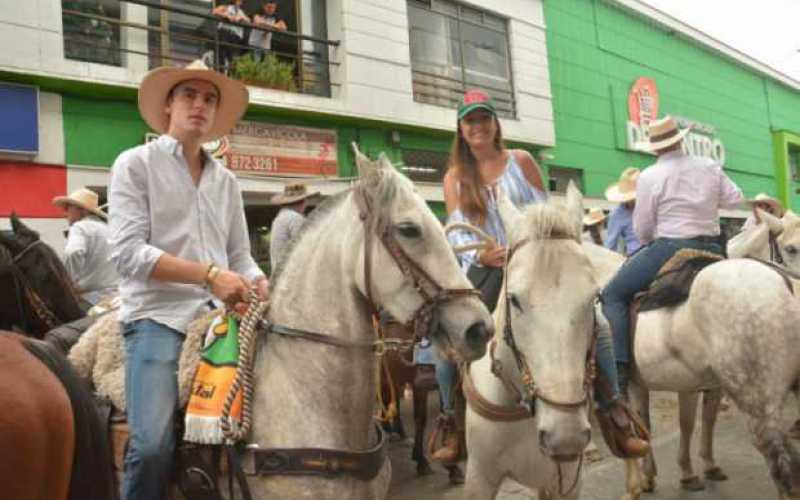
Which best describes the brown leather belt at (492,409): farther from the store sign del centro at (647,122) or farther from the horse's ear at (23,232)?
the store sign del centro at (647,122)

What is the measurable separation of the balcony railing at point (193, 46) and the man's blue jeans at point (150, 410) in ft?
26.9

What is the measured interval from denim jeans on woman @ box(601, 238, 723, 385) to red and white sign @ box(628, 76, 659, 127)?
573 inches

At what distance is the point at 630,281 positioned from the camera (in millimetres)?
5203

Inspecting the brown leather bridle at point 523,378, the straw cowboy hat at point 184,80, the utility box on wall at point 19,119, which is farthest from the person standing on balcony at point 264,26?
the brown leather bridle at point 523,378

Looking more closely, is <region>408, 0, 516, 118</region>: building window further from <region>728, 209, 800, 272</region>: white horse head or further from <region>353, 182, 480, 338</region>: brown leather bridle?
<region>353, 182, 480, 338</region>: brown leather bridle

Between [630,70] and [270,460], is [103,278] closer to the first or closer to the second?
[270,460]

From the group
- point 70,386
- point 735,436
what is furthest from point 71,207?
point 735,436

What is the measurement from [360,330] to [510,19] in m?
14.7

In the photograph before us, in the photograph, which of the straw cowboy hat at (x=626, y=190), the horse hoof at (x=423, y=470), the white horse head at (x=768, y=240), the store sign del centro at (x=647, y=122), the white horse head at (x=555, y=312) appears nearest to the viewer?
the white horse head at (x=555, y=312)

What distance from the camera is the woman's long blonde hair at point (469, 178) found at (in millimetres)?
3734

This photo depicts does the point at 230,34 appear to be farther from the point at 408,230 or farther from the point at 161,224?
the point at 408,230

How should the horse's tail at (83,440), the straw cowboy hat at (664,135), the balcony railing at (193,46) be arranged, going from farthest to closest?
the balcony railing at (193,46)
the straw cowboy hat at (664,135)
the horse's tail at (83,440)

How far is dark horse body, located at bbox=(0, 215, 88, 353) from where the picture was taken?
3619mm

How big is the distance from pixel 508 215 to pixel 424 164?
10782 millimetres
